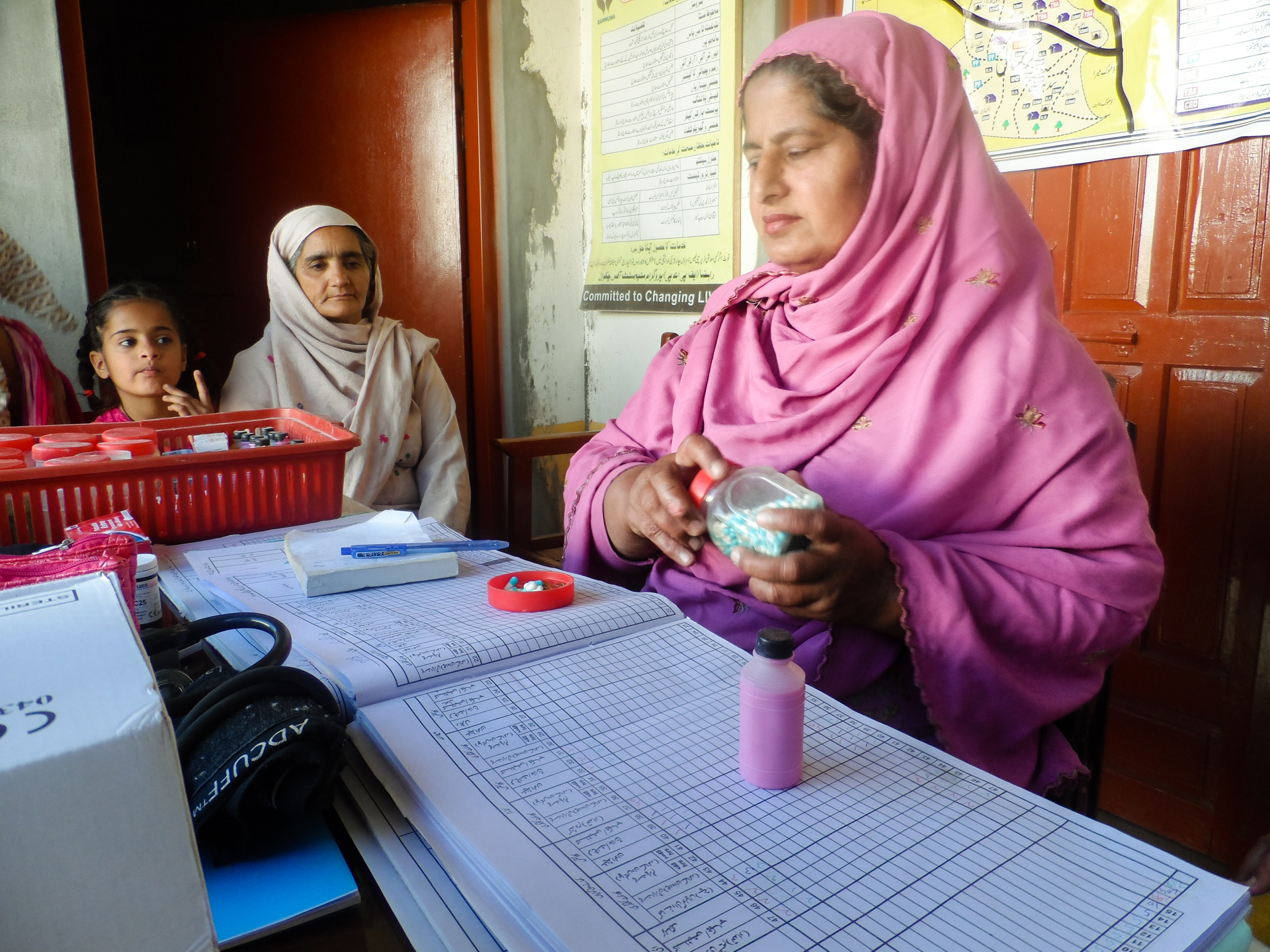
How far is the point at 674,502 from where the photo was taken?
0.82 meters

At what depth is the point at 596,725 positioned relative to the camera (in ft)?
1.87

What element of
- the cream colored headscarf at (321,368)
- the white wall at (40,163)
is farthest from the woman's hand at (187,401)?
the white wall at (40,163)

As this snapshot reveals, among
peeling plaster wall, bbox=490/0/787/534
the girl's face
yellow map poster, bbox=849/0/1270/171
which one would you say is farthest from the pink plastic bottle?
peeling plaster wall, bbox=490/0/787/534

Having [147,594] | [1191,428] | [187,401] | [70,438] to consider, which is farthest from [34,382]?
[1191,428]

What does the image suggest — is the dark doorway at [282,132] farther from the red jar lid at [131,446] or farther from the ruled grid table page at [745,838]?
the ruled grid table page at [745,838]

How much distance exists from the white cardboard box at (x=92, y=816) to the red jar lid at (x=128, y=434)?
2.97 ft

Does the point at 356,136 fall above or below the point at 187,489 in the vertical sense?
above

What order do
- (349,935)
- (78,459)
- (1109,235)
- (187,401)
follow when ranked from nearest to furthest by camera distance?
(349,935)
(78,459)
(1109,235)
(187,401)

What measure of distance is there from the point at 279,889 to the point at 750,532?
1.46 feet

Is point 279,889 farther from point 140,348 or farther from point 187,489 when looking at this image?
point 140,348

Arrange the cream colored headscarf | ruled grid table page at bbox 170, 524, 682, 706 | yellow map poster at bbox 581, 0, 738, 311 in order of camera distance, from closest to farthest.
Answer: ruled grid table page at bbox 170, 524, 682, 706, the cream colored headscarf, yellow map poster at bbox 581, 0, 738, 311

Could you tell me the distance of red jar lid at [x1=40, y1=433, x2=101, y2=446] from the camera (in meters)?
1.06

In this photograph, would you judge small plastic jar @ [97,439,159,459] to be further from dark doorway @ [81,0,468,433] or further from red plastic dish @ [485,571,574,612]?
dark doorway @ [81,0,468,433]

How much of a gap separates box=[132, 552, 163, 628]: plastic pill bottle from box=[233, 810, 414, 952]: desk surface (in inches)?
17.3
